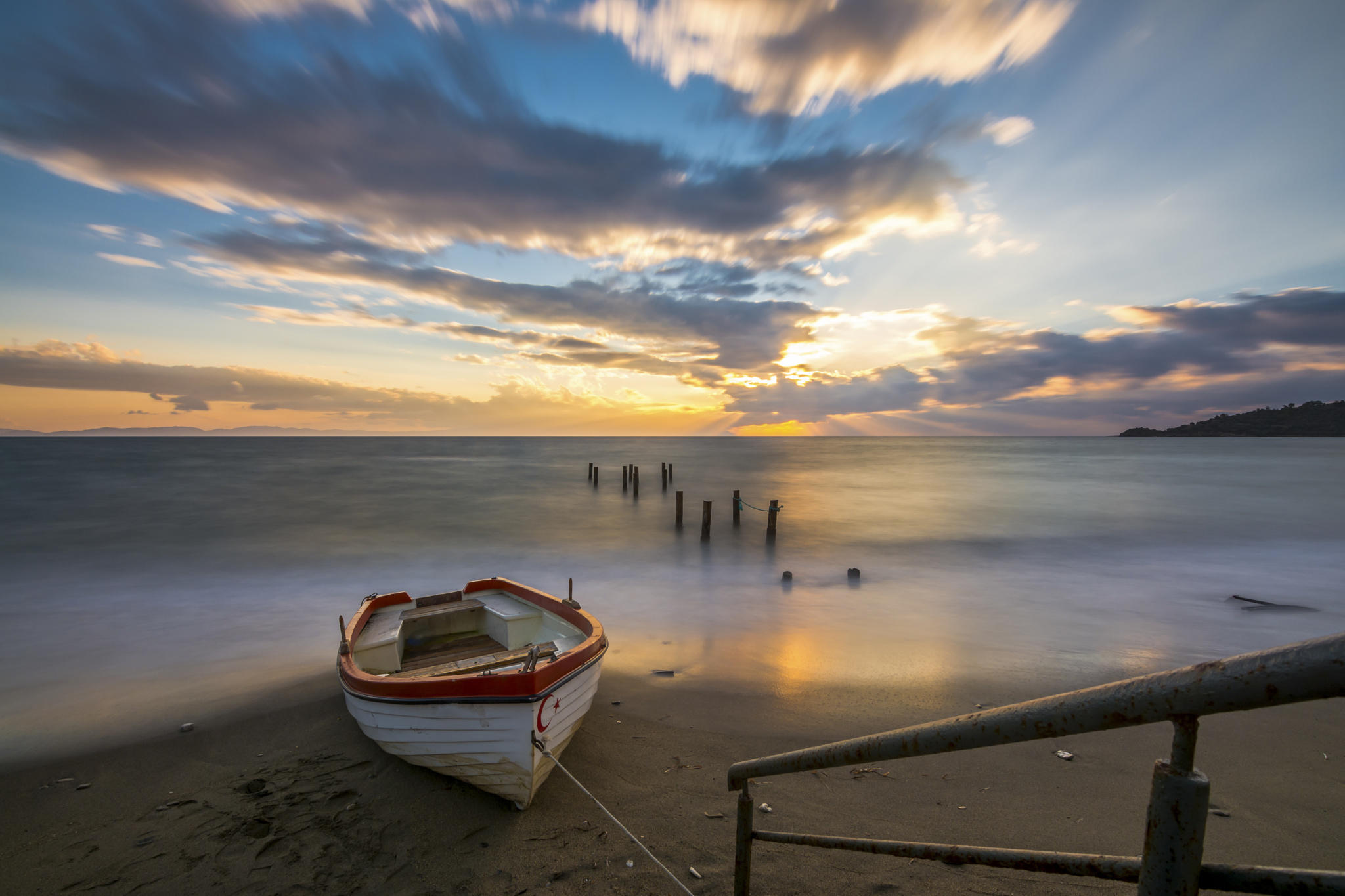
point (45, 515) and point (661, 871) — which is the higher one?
point (661, 871)

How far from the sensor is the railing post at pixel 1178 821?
1.27 meters

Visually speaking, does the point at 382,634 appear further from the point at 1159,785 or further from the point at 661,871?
the point at 1159,785

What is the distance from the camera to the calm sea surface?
9.18 metres

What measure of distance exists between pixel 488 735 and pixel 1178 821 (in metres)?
5.16

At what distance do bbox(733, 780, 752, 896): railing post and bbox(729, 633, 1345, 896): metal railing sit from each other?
1.52m

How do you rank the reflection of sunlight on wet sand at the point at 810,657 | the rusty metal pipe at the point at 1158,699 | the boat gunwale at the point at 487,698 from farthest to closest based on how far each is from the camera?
the reflection of sunlight on wet sand at the point at 810,657, the boat gunwale at the point at 487,698, the rusty metal pipe at the point at 1158,699

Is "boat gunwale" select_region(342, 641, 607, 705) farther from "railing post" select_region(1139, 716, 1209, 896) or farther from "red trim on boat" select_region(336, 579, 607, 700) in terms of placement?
"railing post" select_region(1139, 716, 1209, 896)

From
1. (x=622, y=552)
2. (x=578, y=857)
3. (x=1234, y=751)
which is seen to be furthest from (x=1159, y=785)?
(x=622, y=552)

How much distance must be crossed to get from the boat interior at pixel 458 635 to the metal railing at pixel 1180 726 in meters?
5.81

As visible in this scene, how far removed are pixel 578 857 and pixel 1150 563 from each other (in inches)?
793

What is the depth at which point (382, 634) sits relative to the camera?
7.98 meters

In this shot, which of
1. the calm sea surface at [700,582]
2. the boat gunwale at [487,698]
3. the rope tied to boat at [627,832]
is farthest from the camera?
the calm sea surface at [700,582]

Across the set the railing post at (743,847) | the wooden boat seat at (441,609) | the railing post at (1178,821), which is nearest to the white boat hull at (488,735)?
the railing post at (743,847)

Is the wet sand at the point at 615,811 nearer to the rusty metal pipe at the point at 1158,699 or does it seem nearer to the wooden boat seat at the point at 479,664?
the wooden boat seat at the point at 479,664
